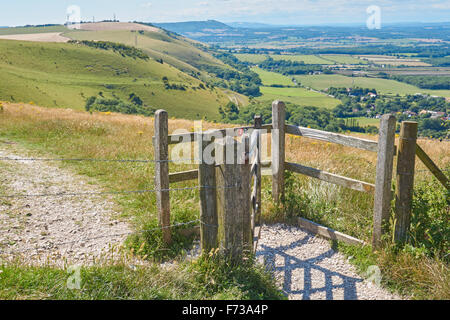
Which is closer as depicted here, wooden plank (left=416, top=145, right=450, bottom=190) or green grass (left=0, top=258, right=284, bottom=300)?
green grass (left=0, top=258, right=284, bottom=300)

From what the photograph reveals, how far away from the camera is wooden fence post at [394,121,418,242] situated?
509 centimetres

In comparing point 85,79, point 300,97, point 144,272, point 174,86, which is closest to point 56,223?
point 144,272

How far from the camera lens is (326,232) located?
634 centimetres

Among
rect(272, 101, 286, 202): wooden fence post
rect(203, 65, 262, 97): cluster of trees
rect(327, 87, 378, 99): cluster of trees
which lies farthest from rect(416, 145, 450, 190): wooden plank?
rect(203, 65, 262, 97): cluster of trees

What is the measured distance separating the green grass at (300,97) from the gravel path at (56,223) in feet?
355

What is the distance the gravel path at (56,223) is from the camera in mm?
5516

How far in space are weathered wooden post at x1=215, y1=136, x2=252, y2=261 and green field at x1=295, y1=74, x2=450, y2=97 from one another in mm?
116408

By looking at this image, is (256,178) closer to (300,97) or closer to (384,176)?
(384,176)

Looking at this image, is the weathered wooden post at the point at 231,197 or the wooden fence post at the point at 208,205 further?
the wooden fence post at the point at 208,205

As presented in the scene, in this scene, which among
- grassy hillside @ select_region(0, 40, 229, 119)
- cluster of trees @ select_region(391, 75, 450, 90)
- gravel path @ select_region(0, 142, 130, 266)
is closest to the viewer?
gravel path @ select_region(0, 142, 130, 266)

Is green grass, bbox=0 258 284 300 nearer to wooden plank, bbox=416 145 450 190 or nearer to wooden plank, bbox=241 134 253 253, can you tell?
wooden plank, bbox=241 134 253 253

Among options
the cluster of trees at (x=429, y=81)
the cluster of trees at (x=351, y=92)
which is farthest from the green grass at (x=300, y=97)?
the cluster of trees at (x=429, y=81)

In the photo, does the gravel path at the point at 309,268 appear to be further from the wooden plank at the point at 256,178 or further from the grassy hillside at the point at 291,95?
the grassy hillside at the point at 291,95
